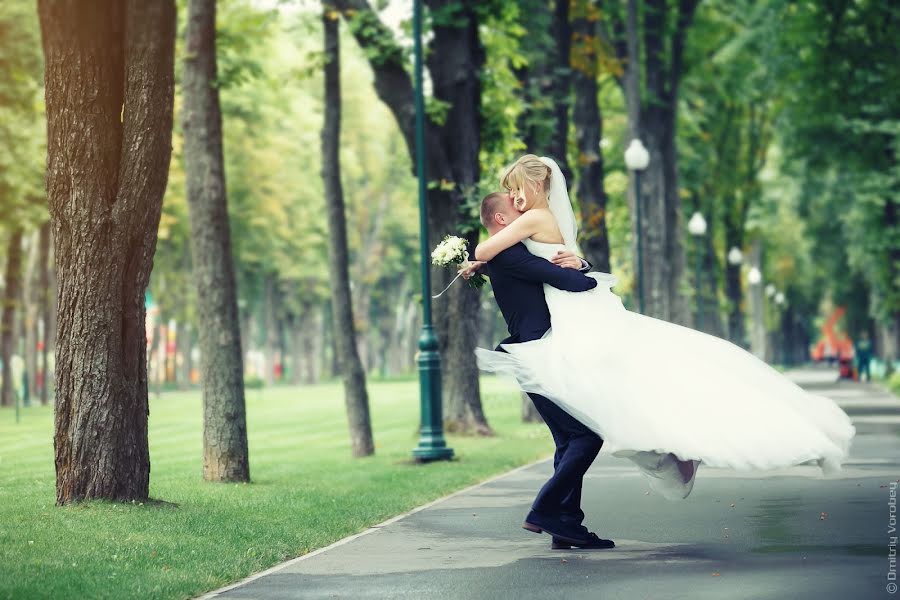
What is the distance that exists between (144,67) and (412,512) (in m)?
4.41

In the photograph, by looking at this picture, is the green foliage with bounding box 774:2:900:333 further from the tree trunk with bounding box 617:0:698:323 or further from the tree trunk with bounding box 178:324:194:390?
the tree trunk with bounding box 178:324:194:390

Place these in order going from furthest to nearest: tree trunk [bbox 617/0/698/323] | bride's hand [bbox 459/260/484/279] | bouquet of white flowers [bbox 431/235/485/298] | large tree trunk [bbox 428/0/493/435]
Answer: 1. tree trunk [bbox 617/0/698/323]
2. large tree trunk [bbox 428/0/493/435]
3. bouquet of white flowers [bbox 431/235/485/298]
4. bride's hand [bbox 459/260/484/279]

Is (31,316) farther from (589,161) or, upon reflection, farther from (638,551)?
(638,551)

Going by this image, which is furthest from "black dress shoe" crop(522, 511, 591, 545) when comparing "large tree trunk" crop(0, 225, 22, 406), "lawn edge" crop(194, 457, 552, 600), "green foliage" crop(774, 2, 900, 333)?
Result: "large tree trunk" crop(0, 225, 22, 406)

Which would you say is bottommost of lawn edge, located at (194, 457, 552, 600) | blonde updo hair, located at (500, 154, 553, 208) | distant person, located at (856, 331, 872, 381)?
lawn edge, located at (194, 457, 552, 600)

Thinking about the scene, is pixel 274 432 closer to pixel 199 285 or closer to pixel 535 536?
pixel 199 285

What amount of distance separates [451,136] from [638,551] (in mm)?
14993

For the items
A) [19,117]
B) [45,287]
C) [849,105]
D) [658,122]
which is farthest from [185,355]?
[849,105]

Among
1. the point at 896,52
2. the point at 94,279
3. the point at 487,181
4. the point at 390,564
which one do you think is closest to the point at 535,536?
the point at 390,564

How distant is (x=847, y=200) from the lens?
41.8m

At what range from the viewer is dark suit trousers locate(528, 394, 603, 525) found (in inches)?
385

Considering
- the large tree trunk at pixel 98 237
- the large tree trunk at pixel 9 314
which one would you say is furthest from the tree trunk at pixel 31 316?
the large tree trunk at pixel 98 237

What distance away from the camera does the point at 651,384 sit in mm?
9609

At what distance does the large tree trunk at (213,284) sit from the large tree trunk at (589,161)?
47.8ft
